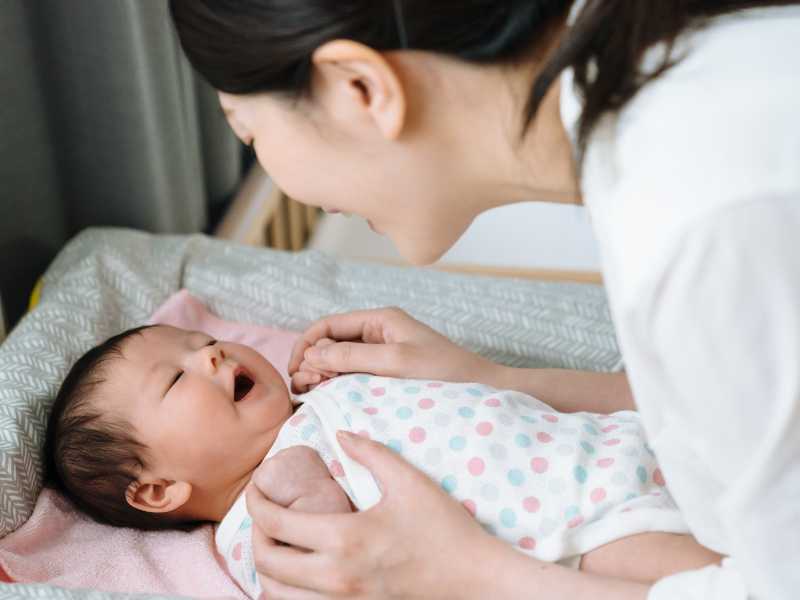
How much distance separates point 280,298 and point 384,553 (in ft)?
2.26

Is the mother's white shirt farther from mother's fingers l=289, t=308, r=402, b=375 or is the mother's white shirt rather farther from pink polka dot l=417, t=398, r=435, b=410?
mother's fingers l=289, t=308, r=402, b=375

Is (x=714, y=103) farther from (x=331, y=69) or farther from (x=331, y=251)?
(x=331, y=251)

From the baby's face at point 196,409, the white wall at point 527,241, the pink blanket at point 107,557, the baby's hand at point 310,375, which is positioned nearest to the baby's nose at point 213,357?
the baby's face at point 196,409

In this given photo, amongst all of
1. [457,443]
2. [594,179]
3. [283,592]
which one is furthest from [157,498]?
[594,179]

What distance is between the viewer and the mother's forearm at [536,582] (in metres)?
0.98

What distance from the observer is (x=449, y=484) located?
111 cm

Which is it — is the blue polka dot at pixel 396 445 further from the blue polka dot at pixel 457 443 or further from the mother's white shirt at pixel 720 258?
the mother's white shirt at pixel 720 258

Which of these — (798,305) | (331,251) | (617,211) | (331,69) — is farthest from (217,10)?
(331,251)

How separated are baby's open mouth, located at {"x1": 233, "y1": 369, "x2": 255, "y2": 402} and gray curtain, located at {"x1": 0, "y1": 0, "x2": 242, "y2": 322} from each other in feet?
1.62

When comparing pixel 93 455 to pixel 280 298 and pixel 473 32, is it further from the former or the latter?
pixel 473 32

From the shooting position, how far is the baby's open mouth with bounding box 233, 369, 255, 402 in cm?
132

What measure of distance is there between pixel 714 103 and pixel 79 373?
2.98ft

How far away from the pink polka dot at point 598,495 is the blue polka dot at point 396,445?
23cm

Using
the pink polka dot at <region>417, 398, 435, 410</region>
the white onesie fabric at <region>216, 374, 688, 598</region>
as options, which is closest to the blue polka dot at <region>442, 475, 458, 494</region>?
the white onesie fabric at <region>216, 374, 688, 598</region>
